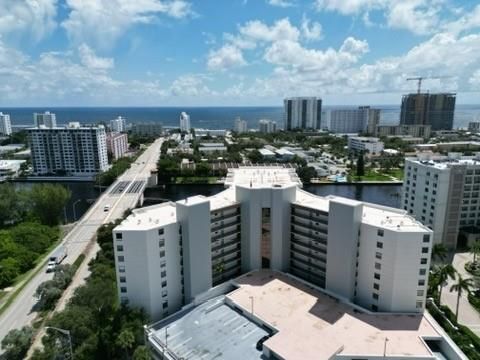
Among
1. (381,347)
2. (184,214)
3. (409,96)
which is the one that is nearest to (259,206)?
(184,214)

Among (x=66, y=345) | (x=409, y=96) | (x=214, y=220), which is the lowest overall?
(x=66, y=345)

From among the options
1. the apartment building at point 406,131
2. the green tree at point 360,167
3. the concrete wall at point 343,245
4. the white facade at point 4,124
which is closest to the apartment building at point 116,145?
the green tree at point 360,167

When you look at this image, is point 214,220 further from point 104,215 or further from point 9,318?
point 104,215

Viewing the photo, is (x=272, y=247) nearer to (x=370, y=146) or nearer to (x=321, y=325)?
(x=321, y=325)

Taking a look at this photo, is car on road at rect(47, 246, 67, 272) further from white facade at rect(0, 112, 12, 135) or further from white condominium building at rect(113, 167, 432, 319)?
white facade at rect(0, 112, 12, 135)

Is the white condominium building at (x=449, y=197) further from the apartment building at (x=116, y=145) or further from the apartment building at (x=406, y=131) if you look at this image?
the apartment building at (x=406, y=131)

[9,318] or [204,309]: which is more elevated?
[204,309]
